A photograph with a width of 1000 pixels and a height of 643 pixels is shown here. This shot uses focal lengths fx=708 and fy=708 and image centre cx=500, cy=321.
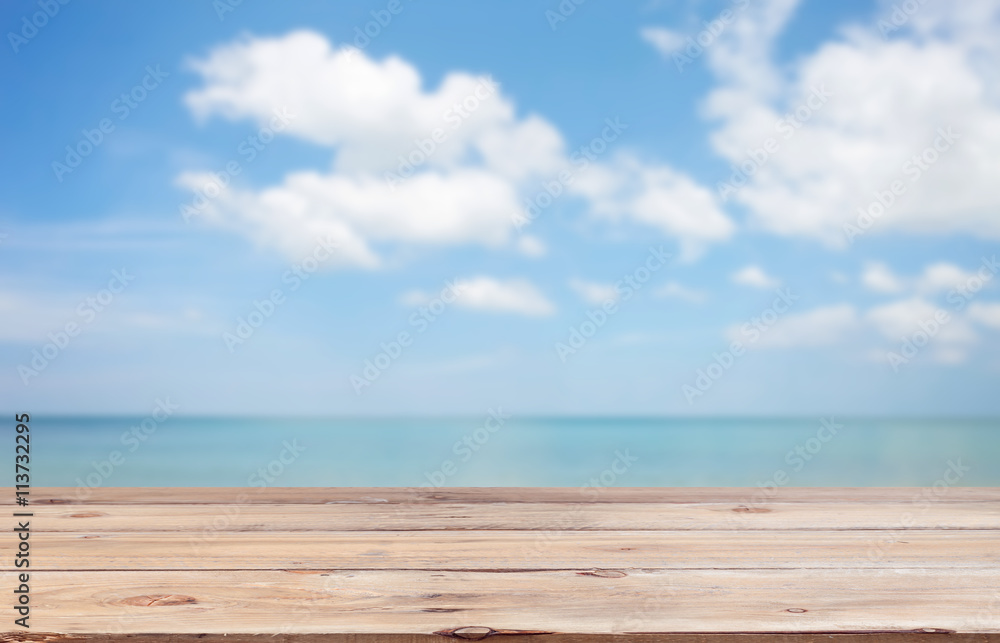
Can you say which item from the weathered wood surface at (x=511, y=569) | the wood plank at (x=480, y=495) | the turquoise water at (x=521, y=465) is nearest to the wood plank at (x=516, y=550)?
the weathered wood surface at (x=511, y=569)

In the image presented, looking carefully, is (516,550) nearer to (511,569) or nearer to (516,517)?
(511,569)

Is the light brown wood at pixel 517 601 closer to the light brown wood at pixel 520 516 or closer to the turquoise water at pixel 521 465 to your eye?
the light brown wood at pixel 520 516

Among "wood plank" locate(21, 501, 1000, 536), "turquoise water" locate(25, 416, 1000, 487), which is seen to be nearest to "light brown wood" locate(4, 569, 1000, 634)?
"wood plank" locate(21, 501, 1000, 536)

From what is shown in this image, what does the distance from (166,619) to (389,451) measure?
1125 centimetres

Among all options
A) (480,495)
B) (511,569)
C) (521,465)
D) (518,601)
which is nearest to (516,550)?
(511,569)

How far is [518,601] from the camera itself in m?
0.93

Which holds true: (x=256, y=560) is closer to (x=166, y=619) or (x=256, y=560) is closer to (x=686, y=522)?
(x=166, y=619)

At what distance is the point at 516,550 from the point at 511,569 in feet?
0.34

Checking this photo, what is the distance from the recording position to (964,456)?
932cm

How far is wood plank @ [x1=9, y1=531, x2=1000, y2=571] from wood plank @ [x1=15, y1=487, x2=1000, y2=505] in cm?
31

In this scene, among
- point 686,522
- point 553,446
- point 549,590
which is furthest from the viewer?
point 553,446

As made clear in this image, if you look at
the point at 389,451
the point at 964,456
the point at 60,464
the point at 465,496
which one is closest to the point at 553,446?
the point at 389,451

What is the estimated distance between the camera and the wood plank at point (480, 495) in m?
1.59

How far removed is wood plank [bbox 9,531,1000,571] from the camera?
109cm
